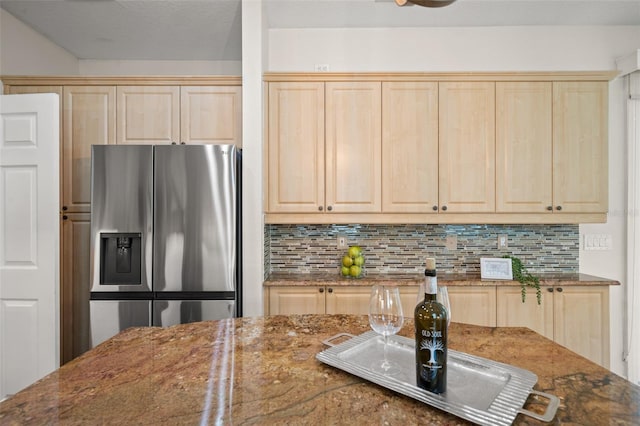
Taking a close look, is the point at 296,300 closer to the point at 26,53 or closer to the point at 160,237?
the point at 160,237

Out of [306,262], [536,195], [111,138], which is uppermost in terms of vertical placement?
[111,138]

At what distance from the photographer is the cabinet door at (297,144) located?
267 cm

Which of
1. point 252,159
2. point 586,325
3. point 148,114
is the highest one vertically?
point 148,114

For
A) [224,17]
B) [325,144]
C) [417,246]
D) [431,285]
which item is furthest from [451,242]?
[224,17]

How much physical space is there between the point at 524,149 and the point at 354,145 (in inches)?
51.5

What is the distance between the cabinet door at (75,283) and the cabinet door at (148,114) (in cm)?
74

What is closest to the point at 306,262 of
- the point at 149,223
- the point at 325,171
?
the point at 325,171

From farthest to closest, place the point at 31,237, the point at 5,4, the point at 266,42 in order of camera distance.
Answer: the point at 266,42 < the point at 5,4 < the point at 31,237

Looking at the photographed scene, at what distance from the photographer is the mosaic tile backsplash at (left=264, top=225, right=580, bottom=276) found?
2.92 meters

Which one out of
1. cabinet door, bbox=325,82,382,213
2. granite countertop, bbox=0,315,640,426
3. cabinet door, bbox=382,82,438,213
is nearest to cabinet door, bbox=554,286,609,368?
cabinet door, bbox=382,82,438,213

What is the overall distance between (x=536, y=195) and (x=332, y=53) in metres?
2.05

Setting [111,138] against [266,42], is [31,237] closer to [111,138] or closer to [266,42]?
[111,138]

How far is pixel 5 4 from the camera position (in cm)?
261

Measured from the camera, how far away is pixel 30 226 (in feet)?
7.49
